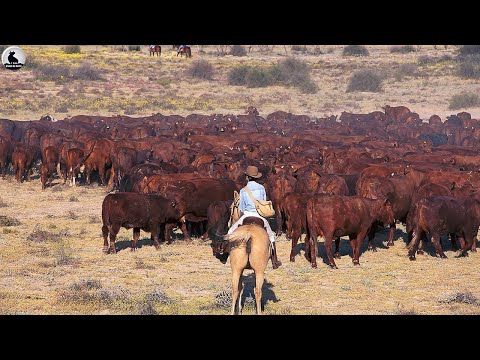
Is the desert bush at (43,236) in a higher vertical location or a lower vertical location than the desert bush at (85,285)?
higher

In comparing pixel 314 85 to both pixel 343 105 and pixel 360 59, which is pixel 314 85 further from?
pixel 360 59

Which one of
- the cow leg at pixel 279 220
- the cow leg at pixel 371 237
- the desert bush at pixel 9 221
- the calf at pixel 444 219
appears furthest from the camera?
the desert bush at pixel 9 221

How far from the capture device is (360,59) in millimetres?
79188

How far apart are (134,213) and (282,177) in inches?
145

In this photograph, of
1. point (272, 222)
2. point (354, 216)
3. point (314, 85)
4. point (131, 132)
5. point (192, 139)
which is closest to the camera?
point (354, 216)

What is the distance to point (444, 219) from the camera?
14477 millimetres

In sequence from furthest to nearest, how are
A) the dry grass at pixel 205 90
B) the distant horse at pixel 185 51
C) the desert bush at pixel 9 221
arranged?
the distant horse at pixel 185 51 → the dry grass at pixel 205 90 → the desert bush at pixel 9 221

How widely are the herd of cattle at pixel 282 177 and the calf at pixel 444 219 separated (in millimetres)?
21

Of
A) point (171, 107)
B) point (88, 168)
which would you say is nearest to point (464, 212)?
point (88, 168)

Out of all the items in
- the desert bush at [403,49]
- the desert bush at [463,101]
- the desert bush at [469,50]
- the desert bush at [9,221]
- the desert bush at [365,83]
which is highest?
the desert bush at [403,49]

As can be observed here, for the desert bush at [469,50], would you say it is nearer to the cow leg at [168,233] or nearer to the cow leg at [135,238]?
the cow leg at [168,233]

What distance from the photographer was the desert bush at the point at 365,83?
208ft

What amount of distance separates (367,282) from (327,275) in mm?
788

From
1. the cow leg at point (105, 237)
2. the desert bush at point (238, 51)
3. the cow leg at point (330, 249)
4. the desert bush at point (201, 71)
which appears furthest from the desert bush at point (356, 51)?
the cow leg at point (330, 249)
